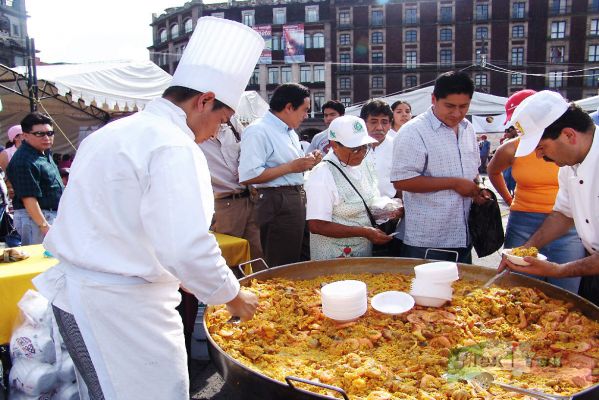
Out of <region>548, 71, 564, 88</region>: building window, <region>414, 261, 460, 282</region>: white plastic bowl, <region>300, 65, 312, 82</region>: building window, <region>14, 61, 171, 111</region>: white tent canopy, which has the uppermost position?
<region>300, 65, 312, 82</region>: building window

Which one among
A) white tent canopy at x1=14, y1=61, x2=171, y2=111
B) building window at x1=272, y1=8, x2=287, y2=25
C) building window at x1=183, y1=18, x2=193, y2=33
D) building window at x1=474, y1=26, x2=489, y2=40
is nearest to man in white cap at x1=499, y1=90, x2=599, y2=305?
white tent canopy at x1=14, y1=61, x2=171, y2=111

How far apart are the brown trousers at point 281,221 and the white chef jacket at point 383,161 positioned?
2.20 feet

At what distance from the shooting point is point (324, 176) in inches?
100

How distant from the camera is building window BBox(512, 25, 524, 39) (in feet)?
139

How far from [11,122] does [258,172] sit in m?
7.99

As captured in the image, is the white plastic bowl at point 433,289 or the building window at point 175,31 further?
the building window at point 175,31

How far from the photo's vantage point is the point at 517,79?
41438 millimetres

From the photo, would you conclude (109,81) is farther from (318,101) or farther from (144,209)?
(318,101)

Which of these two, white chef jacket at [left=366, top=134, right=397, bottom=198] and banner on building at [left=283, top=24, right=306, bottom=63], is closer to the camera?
white chef jacket at [left=366, top=134, right=397, bottom=198]

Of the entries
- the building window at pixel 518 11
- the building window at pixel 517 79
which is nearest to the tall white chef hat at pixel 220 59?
the building window at pixel 517 79

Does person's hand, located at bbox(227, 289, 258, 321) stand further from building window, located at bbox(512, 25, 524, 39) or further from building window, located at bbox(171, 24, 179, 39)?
building window, located at bbox(171, 24, 179, 39)

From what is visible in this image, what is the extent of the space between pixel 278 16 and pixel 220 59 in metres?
47.5

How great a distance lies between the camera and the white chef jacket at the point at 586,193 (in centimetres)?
198

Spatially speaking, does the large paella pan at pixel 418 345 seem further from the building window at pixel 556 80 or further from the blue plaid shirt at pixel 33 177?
the building window at pixel 556 80
